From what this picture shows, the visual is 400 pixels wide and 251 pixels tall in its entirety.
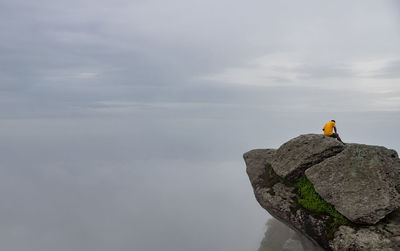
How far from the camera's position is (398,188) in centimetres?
1769

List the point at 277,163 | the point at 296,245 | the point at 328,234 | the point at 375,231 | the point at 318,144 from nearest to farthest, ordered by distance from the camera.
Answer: the point at 375,231 < the point at 328,234 < the point at 318,144 < the point at 277,163 < the point at 296,245

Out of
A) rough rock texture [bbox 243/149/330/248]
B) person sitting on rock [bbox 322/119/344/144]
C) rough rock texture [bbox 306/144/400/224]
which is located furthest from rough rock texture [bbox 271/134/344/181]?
person sitting on rock [bbox 322/119/344/144]

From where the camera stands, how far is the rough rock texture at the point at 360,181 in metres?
16.6

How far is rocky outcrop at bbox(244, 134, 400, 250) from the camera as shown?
643 inches

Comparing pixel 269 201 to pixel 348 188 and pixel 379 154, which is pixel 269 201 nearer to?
pixel 348 188

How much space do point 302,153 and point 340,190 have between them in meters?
4.44

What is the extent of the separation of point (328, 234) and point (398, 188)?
5587 millimetres

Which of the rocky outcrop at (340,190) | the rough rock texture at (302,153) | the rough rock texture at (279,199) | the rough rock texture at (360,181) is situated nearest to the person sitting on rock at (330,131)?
the rough rock texture at (302,153)

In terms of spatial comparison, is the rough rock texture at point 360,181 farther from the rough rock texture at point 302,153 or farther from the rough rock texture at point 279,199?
the rough rock texture at point 279,199

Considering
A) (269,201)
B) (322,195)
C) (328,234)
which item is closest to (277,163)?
(269,201)

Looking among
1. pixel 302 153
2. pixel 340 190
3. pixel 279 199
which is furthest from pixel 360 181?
pixel 279 199

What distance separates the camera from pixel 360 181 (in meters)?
17.8

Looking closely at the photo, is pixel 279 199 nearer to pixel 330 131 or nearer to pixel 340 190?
pixel 340 190

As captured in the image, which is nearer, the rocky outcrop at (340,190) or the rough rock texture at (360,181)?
the rocky outcrop at (340,190)
